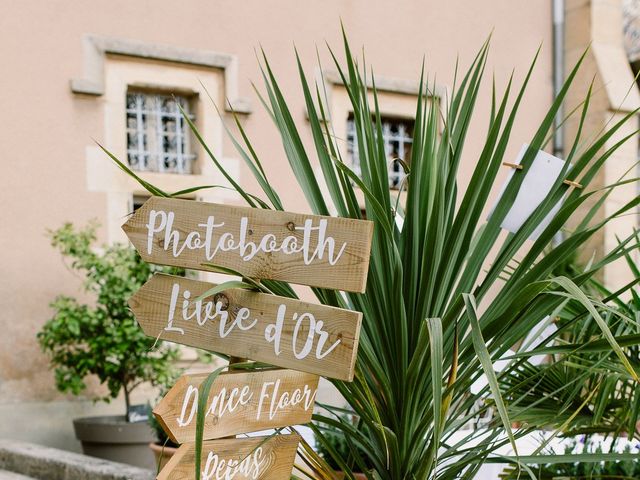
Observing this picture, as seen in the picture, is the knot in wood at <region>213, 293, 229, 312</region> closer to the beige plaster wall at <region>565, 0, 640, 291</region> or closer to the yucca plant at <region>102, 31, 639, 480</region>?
the yucca plant at <region>102, 31, 639, 480</region>

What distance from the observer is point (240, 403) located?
2.07 m

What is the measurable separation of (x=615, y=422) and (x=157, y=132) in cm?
437

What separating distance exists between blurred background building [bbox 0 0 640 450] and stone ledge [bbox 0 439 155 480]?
0.87 meters

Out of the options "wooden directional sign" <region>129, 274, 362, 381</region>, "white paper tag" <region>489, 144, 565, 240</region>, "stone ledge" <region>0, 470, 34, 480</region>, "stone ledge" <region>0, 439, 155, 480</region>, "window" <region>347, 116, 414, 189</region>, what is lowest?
"stone ledge" <region>0, 470, 34, 480</region>

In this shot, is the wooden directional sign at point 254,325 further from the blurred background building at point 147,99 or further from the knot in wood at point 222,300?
Result: the blurred background building at point 147,99

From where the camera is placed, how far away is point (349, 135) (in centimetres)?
756

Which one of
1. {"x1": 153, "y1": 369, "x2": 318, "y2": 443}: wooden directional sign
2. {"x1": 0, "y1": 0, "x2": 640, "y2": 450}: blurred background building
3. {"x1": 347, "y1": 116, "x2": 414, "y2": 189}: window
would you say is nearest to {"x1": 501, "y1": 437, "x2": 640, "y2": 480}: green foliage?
{"x1": 153, "y1": 369, "x2": 318, "y2": 443}: wooden directional sign

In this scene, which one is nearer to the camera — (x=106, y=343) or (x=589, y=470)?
(x=589, y=470)

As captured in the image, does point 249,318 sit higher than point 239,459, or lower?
higher

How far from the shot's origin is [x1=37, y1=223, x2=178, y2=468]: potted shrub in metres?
5.47

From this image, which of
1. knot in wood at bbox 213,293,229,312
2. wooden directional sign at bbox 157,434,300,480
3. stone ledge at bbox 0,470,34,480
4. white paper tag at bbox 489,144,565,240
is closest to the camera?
wooden directional sign at bbox 157,434,300,480

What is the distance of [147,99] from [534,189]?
4505 mm

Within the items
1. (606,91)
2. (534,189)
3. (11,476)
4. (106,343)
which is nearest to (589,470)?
(534,189)

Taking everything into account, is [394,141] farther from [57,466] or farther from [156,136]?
[57,466]
